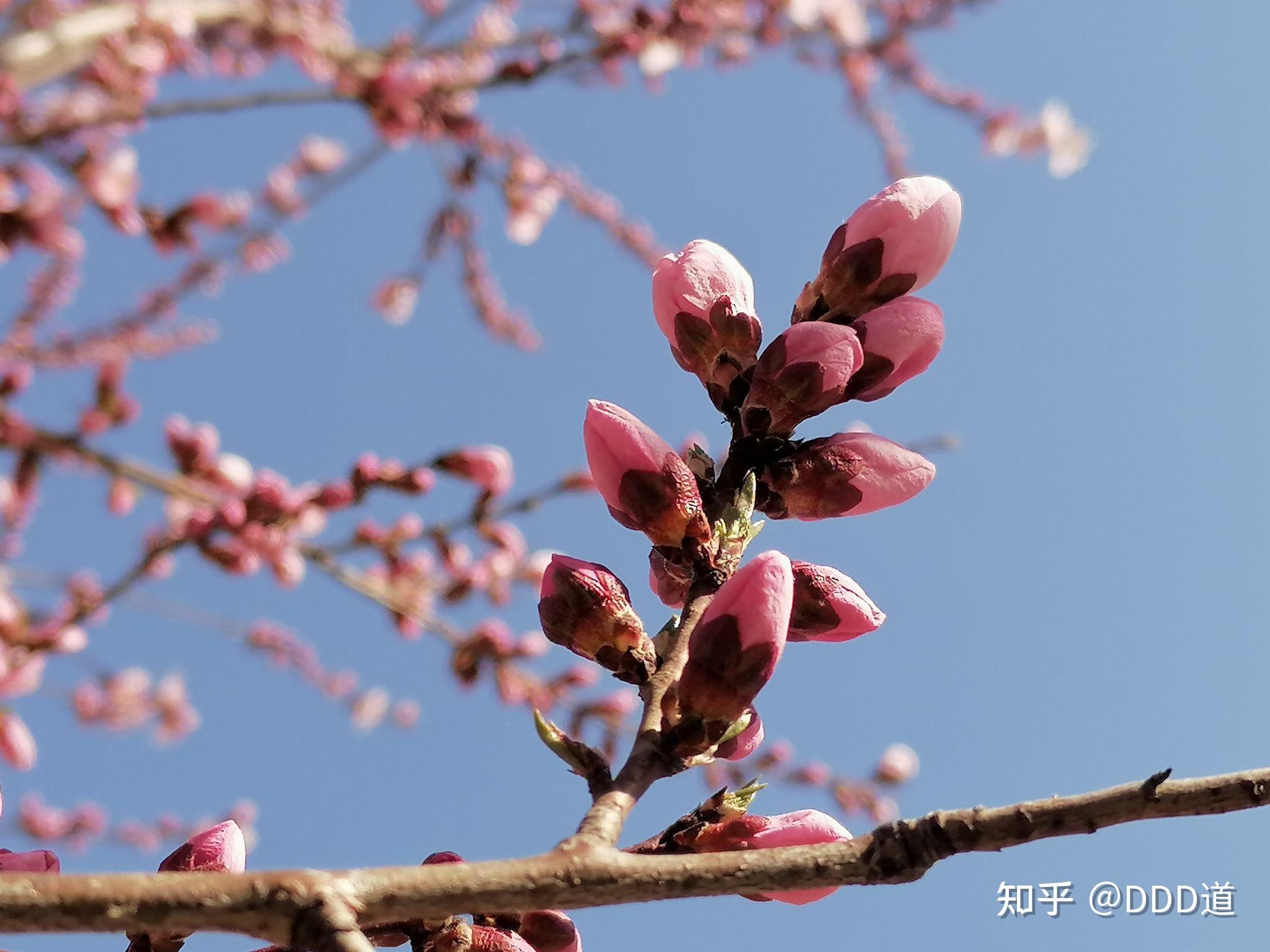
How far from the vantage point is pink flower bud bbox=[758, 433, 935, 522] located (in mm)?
1061

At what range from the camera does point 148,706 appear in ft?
20.1

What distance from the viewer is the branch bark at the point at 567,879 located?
586 mm

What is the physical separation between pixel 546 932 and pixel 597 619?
29 cm

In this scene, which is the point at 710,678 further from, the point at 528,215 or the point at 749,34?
the point at 749,34

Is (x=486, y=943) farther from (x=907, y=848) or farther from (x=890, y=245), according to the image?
(x=890, y=245)

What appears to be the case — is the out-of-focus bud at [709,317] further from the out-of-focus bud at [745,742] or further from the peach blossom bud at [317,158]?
the peach blossom bud at [317,158]

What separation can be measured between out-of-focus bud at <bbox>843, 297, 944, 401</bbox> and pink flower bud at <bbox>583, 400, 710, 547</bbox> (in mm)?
242

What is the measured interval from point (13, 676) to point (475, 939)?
309 centimetres

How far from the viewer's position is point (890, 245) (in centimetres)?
112

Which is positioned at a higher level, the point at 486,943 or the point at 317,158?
the point at 317,158

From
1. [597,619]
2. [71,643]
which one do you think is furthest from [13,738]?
[597,619]

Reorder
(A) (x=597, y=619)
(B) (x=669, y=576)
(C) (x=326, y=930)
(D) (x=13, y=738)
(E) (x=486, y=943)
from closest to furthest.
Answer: (C) (x=326, y=930) < (E) (x=486, y=943) < (A) (x=597, y=619) < (B) (x=669, y=576) < (D) (x=13, y=738)

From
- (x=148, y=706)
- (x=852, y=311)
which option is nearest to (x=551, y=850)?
(x=852, y=311)

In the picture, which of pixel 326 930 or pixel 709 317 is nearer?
pixel 326 930
